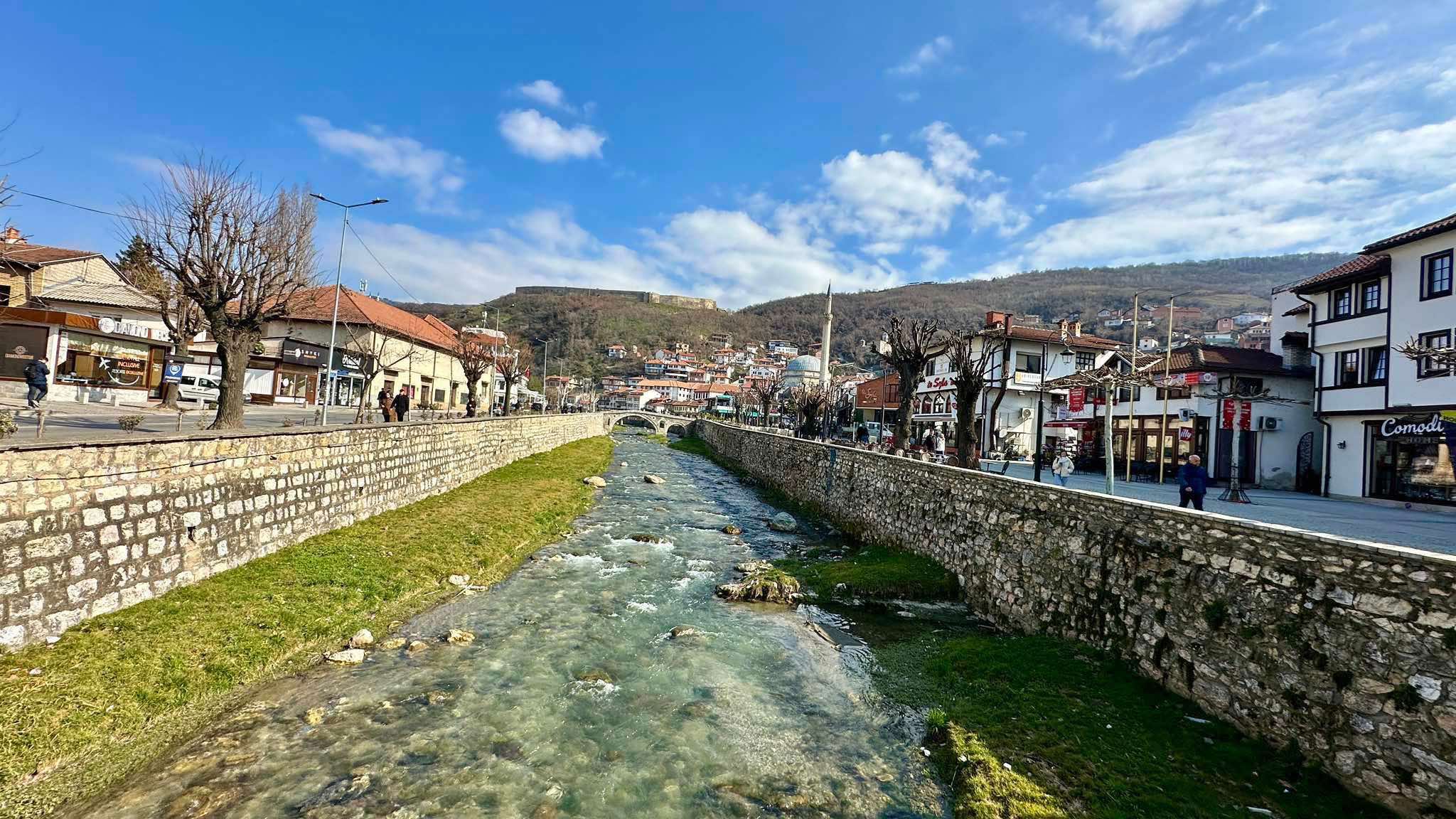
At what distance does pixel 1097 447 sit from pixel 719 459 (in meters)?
26.7

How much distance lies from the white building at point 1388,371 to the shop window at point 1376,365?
32mm

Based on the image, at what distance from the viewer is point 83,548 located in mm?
6832

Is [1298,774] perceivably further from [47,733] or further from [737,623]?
[47,733]

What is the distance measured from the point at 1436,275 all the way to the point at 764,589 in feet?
84.3

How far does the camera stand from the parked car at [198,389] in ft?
108

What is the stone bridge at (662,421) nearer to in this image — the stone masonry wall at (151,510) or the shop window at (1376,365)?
the shop window at (1376,365)

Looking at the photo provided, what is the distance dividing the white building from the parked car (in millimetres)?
50045

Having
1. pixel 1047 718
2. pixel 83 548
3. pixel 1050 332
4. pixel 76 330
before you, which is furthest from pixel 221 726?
pixel 1050 332

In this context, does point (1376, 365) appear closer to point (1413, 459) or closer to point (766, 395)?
point (1413, 459)

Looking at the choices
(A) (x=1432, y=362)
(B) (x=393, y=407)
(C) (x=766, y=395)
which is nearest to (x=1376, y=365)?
(A) (x=1432, y=362)

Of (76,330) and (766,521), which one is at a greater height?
(76,330)

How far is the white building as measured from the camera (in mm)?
20719

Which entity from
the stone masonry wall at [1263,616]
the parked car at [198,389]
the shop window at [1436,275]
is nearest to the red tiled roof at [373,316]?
the parked car at [198,389]

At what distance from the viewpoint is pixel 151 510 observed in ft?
25.7
